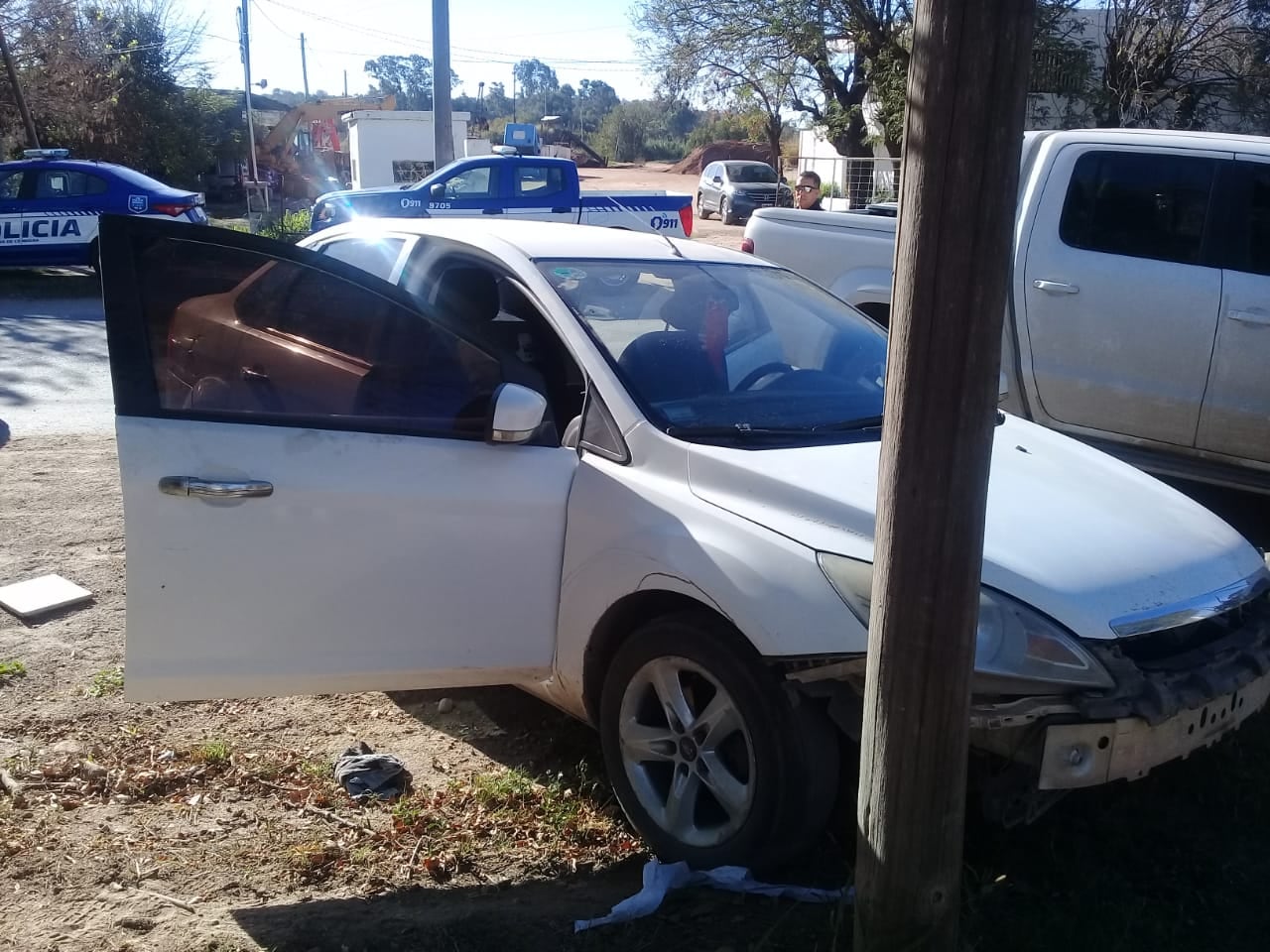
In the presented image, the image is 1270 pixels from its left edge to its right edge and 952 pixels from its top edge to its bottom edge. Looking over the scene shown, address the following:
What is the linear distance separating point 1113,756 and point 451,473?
190 centimetres

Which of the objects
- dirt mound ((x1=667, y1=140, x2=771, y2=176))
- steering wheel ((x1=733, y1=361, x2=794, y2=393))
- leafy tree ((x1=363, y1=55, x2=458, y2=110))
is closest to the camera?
steering wheel ((x1=733, y1=361, x2=794, y2=393))

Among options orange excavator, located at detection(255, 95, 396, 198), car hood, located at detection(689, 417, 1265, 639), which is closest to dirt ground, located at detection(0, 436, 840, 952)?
car hood, located at detection(689, 417, 1265, 639)

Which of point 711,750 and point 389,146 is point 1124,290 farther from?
point 389,146

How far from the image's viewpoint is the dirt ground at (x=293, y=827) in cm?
304

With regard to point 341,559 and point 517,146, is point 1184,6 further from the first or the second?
point 341,559

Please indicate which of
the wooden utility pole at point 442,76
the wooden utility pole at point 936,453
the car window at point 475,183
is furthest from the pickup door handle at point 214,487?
the wooden utility pole at point 442,76

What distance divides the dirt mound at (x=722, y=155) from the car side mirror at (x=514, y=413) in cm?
4876

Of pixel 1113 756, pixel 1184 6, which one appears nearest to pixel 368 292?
pixel 1113 756

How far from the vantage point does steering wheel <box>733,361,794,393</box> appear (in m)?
3.89

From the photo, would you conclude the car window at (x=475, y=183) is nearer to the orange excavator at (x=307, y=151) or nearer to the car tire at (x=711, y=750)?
the car tire at (x=711, y=750)

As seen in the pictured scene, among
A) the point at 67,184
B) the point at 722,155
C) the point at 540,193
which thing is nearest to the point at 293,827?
the point at 540,193

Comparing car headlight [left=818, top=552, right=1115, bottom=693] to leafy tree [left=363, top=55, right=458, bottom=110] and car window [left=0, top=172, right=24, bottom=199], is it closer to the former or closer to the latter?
car window [left=0, top=172, right=24, bottom=199]

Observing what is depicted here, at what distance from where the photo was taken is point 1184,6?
2314cm

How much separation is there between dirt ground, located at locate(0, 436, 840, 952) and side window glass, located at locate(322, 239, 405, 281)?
5.44 ft
